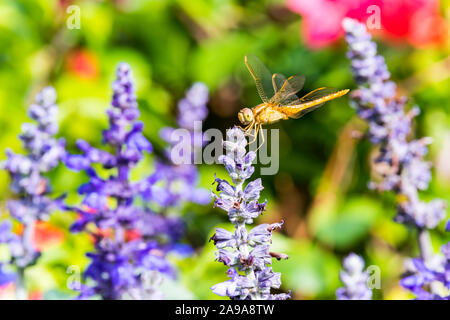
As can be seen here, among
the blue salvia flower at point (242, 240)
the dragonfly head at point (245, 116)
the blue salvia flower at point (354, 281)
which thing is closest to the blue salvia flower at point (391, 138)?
the dragonfly head at point (245, 116)

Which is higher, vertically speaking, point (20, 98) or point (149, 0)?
point (149, 0)

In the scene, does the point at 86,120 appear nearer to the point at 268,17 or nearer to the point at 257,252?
the point at 268,17

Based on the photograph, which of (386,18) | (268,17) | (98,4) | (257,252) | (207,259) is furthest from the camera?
(268,17)

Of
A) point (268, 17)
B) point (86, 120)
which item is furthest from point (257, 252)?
point (268, 17)

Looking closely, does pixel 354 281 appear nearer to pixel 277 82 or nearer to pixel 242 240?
pixel 242 240

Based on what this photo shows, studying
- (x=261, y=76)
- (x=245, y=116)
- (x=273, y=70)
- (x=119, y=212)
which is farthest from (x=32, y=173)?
(x=273, y=70)
